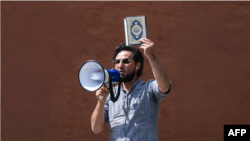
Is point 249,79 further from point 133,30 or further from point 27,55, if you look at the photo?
point 27,55

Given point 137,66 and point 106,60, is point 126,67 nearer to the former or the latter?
point 137,66

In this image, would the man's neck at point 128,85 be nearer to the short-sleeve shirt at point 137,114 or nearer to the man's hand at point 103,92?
the short-sleeve shirt at point 137,114

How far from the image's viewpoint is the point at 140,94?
2.29 meters

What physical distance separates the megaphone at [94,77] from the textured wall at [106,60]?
1.85m

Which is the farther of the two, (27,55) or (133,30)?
(27,55)

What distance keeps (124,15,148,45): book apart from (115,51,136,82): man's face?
16 cm

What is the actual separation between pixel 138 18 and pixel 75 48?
214cm

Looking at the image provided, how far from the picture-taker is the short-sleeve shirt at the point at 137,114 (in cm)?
217

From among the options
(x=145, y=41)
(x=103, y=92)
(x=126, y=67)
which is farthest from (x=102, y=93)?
(x=145, y=41)

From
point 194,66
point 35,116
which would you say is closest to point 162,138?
point 194,66

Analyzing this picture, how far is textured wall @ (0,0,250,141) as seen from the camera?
14.1ft

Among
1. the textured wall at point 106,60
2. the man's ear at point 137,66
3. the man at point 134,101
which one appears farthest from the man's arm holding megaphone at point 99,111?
the textured wall at point 106,60

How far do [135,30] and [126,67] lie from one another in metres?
0.30

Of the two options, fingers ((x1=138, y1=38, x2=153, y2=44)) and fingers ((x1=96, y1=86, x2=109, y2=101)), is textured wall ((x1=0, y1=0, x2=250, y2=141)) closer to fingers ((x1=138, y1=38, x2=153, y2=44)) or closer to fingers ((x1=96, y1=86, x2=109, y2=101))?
fingers ((x1=96, y1=86, x2=109, y2=101))
